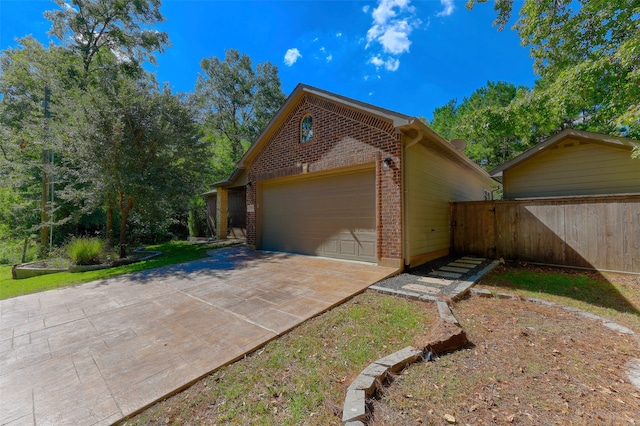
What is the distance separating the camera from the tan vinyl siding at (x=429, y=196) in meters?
6.27

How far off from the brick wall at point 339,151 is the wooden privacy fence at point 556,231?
3.79m

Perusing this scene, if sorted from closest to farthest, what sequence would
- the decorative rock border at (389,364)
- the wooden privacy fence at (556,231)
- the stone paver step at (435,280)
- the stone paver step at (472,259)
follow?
1. the decorative rock border at (389,364)
2. the stone paver step at (435,280)
3. the wooden privacy fence at (556,231)
4. the stone paver step at (472,259)

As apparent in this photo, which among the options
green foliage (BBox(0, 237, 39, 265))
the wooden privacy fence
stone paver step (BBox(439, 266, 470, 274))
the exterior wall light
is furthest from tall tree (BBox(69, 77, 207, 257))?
the wooden privacy fence

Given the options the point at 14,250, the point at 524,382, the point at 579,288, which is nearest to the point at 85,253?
the point at 14,250

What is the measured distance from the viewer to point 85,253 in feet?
24.3

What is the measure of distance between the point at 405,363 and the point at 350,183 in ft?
16.7

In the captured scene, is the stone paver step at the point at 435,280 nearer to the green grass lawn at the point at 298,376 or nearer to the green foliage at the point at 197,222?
the green grass lawn at the point at 298,376

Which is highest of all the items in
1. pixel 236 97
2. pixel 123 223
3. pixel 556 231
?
pixel 236 97

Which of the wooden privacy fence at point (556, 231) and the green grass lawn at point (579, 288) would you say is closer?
the green grass lawn at point (579, 288)

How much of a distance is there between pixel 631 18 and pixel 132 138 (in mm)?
15952

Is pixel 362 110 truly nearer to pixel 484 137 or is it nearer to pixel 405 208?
pixel 405 208

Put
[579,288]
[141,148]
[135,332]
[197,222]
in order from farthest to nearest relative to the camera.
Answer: [197,222] < [141,148] < [579,288] < [135,332]

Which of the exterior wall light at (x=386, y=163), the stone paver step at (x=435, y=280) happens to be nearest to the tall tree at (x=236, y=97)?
the exterior wall light at (x=386, y=163)

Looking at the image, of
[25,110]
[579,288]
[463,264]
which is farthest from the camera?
[25,110]
